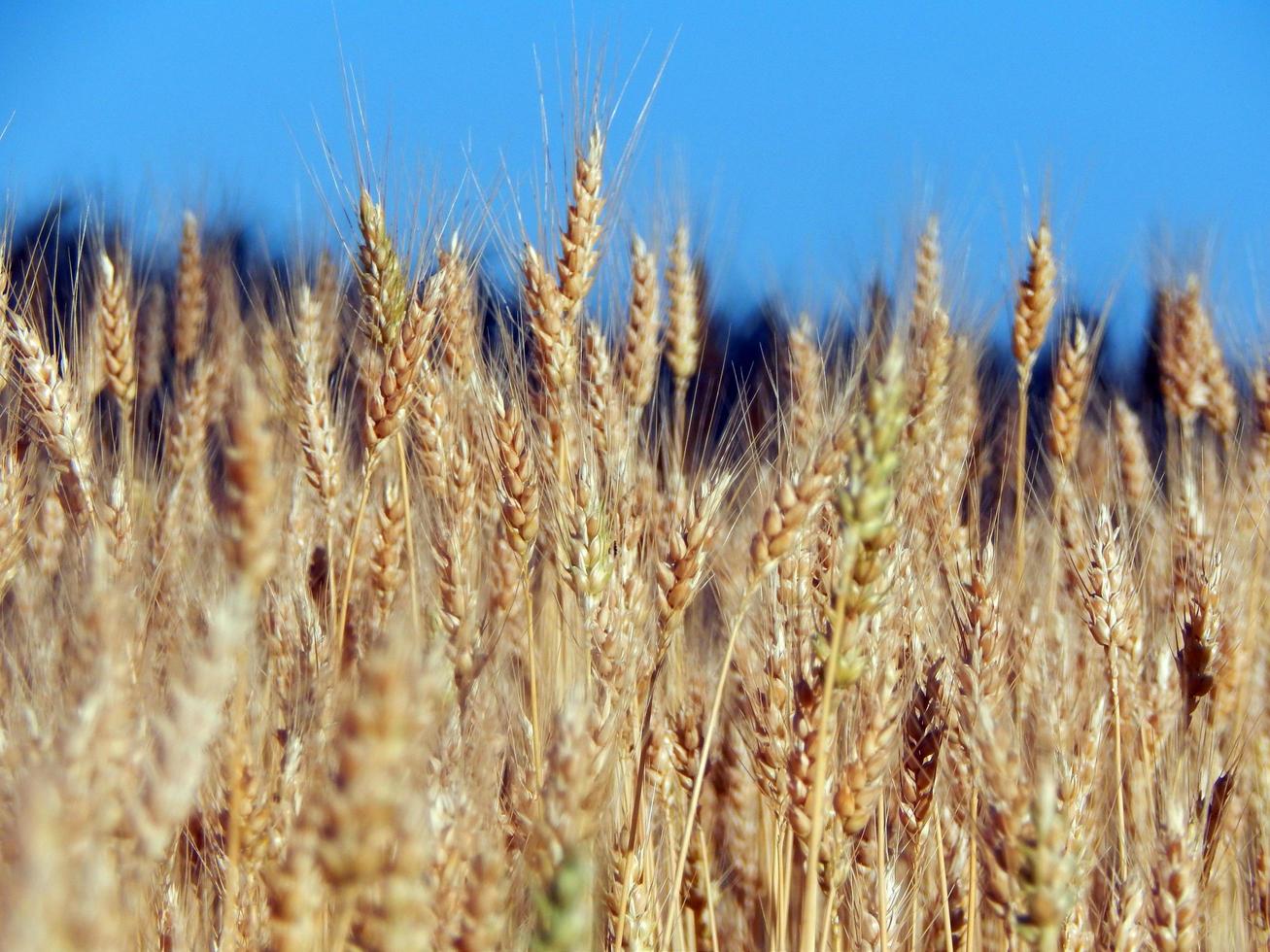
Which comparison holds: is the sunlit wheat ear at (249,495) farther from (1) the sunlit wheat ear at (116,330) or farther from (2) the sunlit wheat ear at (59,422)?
(1) the sunlit wheat ear at (116,330)

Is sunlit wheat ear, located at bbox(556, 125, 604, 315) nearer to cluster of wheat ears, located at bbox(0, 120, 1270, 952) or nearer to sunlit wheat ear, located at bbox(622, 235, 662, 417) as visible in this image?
cluster of wheat ears, located at bbox(0, 120, 1270, 952)

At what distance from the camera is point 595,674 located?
1.72 metres

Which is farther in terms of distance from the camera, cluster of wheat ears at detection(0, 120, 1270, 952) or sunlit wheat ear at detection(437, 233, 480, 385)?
sunlit wheat ear at detection(437, 233, 480, 385)

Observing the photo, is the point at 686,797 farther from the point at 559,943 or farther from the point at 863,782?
the point at 559,943

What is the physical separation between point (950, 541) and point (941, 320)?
1.88 feet

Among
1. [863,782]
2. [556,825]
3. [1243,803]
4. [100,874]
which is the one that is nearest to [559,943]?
[556,825]

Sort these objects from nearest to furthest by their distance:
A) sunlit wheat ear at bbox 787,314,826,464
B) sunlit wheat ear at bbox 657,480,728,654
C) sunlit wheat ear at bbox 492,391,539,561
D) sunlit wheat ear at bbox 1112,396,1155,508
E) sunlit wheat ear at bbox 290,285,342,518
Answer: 1. sunlit wheat ear at bbox 657,480,728,654
2. sunlit wheat ear at bbox 492,391,539,561
3. sunlit wheat ear at bbox 290,285,342,518
4. sunlit wheat ear at bbox 787,314,826,464
5. sunlit wheat ear at bbox 1112,396,1155,508

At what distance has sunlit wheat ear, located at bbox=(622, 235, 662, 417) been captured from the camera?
119 inches

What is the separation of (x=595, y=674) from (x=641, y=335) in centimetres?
160

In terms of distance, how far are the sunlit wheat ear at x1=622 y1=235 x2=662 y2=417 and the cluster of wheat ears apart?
1 centimetres

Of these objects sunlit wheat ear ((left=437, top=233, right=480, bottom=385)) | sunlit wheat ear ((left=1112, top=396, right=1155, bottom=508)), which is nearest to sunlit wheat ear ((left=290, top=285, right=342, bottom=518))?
sunlit wheat ear ((left=437, top=233, right=480, bottom=385))

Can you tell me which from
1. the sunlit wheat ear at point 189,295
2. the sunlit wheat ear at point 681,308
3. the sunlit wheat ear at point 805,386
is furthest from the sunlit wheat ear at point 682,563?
the sunlit wheat ear at point 189,295

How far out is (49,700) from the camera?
168cm

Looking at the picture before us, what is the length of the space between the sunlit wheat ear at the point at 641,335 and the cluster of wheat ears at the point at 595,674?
0.04 ft
